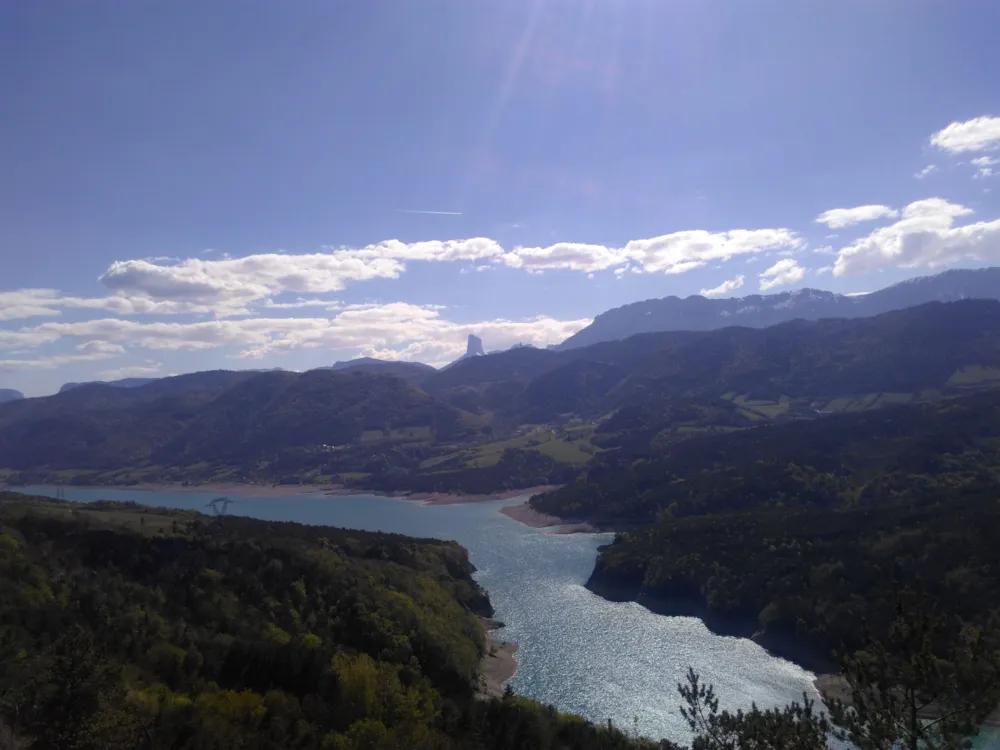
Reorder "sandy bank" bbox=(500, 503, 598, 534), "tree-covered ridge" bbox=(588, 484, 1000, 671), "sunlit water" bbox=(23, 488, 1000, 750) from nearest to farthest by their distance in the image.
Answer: "sunlit water" bbox=(23, 488, 1000, 750) < "tree-covered ridge" bbox=(588, 484, 1000, 671) < "sandy bank" bbox=(500, 503, 598, 534)

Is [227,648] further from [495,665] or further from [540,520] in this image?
[540,520]

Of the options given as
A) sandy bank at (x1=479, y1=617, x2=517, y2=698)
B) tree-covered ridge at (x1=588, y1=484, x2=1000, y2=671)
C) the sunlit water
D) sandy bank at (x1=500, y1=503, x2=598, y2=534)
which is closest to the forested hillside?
tree-covered ridge at (x1=588, y1=484, x2=1000, y2=671)

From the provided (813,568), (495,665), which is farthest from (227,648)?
(813,568)

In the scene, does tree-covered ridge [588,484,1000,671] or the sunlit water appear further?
tree-covered ridge [588,484,1000,671]

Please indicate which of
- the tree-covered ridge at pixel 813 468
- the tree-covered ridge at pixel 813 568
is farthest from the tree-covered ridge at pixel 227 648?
the tree-covered ridge at pixel 813 468

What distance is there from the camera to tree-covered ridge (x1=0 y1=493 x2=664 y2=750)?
3184 centimetres

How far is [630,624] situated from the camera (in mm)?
88938

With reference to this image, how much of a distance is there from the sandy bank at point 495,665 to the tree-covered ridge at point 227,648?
5.22 ft

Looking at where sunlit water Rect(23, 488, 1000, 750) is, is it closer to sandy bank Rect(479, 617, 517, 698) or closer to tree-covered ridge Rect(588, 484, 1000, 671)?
sandy bank Rect(479, 617, 517, 698)

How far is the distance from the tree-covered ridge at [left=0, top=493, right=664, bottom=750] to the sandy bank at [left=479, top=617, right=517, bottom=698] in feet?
5.22

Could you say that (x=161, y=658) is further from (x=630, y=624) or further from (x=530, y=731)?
(x=630, y=624)

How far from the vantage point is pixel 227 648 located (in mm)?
51531

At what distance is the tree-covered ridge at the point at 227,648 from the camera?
31.8 meters

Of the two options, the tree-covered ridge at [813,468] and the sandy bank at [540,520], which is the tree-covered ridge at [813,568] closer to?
the tree-covered ridge at [813,468]
